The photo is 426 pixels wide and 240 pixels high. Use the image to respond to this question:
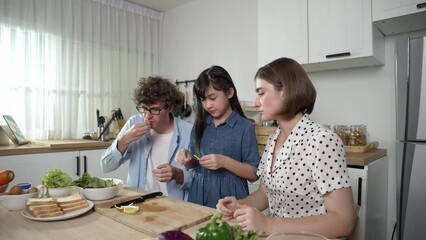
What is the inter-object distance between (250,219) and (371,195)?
1.52m

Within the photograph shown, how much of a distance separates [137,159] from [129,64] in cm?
230

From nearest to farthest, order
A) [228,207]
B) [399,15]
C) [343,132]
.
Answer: [228,207], [399,15], [343,132]

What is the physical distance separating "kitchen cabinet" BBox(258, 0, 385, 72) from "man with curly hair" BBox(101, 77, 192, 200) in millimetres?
1200

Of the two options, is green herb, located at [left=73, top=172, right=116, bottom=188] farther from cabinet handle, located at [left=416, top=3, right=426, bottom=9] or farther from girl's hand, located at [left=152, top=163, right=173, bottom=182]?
cabinet handle, located at [left=416, top=3, right=426, bottom=9]

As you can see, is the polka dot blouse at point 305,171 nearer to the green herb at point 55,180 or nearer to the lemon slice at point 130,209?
the lemon slice at point 130,209

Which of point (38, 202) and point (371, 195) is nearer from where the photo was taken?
point (38, 202)

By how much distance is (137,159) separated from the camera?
1.66 meters

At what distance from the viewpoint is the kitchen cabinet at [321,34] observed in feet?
6.79

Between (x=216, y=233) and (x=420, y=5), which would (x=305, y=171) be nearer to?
(x=216, y=233)

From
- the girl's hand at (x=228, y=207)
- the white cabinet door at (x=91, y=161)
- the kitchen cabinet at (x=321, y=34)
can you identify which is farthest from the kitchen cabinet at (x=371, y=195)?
the white cabinet door at (x=91, y=161)

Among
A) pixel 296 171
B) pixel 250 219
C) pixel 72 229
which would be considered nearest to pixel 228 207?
pixel 250 219

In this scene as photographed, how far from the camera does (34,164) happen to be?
2.37 metres

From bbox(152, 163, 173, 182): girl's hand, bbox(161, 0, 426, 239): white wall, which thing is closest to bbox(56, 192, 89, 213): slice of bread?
bbox(152, 163, 173, 182): girl's hand

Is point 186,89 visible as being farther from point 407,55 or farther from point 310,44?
point 407,55
